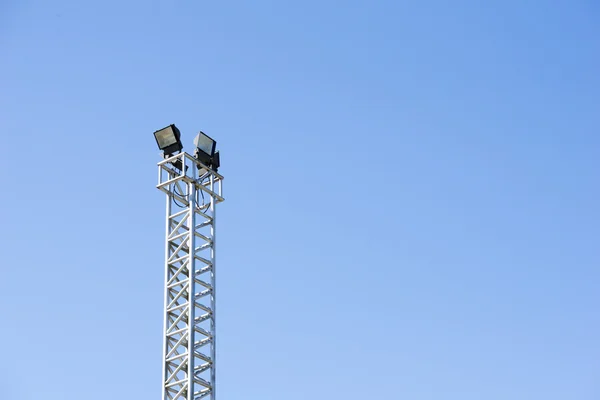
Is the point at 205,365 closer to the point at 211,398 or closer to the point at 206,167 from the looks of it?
the point at 211,398

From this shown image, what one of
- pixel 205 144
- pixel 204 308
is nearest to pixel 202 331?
pixel 204 308

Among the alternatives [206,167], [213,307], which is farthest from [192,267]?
[206,167]

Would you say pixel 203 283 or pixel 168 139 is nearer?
pixel 203 283

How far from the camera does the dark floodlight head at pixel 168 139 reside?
39.3 m

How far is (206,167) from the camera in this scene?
39562 mm

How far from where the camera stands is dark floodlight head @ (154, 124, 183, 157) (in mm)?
39281

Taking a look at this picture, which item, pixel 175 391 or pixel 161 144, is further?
pixel 161 144

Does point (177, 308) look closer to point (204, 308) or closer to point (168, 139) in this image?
point (204, 308)

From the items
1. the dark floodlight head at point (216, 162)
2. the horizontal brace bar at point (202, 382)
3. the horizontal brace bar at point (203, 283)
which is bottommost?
the horizontal brace bar at point (202, 382)

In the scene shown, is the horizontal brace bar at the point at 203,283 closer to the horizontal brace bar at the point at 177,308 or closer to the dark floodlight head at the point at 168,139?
the horizontal brace bar at the point at 177,308

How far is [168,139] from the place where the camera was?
39.4 meters

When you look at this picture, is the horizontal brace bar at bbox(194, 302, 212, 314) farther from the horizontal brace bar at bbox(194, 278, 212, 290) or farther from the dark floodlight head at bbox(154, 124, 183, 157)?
the dark floodlight head at bbox(154, 124, 183, 157)

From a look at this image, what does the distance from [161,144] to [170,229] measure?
116 inches

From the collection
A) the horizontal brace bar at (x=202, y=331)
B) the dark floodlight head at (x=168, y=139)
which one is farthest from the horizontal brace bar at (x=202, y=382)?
the dark floodlight head at (x=168, y=139)
